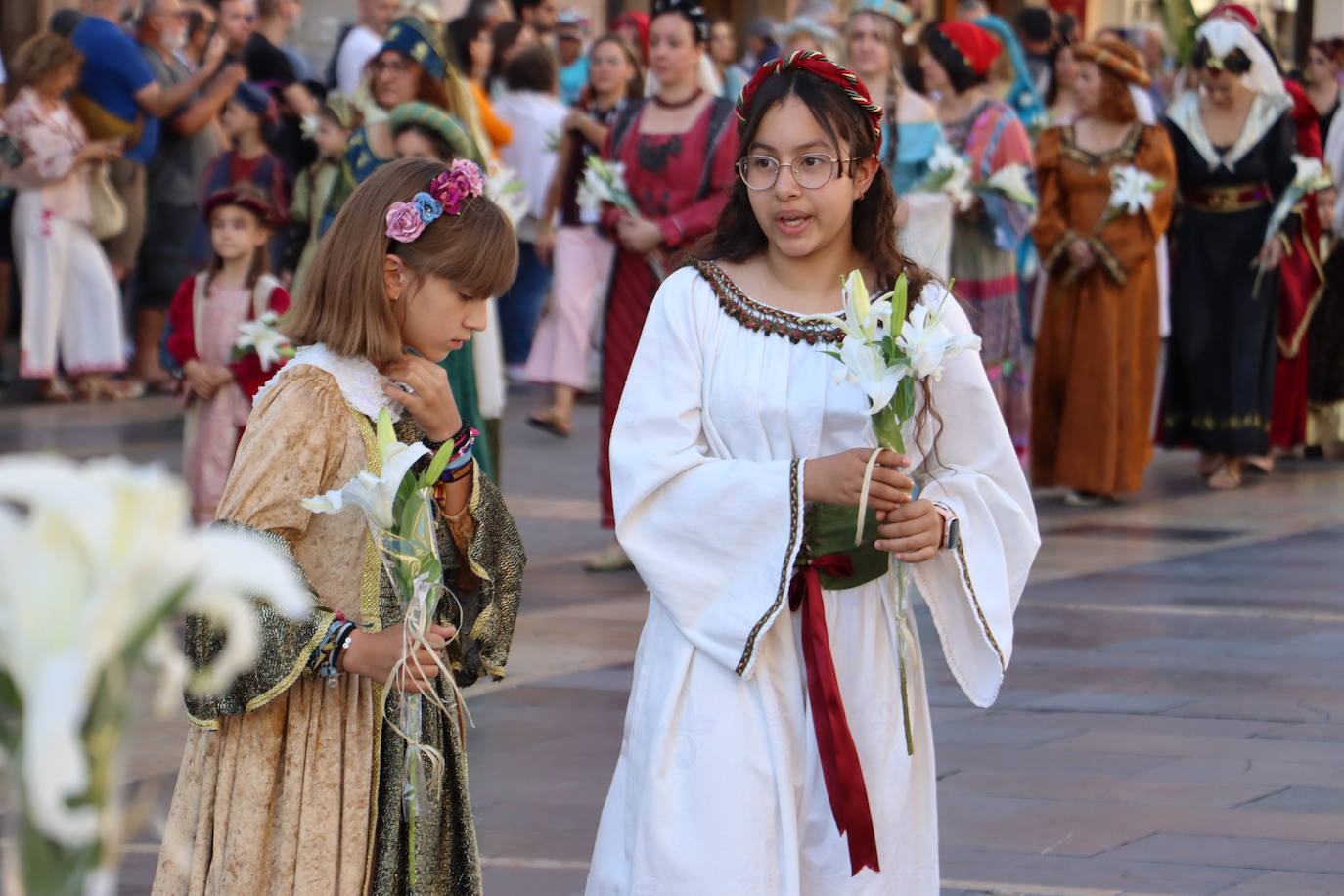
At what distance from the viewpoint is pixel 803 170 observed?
11.8 feet

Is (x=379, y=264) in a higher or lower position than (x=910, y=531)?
higher

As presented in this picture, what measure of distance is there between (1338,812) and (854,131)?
2.40 m

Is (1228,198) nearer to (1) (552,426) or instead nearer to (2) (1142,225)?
(2) (1142,225)

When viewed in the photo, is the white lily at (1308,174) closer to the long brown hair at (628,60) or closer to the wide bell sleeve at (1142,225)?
the wide bell sleeve at (1142,225)

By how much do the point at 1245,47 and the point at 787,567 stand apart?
24.5 feet

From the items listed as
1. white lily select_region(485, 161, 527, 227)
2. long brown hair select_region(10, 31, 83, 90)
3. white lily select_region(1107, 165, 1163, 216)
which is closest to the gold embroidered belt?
white lily select_region(1107, 165, 1163, 216)

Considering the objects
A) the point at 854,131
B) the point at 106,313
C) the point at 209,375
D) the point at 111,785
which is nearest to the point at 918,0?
the point at 106,313

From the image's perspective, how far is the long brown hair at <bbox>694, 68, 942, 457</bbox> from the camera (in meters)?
3.60

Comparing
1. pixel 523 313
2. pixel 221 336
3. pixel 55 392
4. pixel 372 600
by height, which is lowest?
pixel 55 392

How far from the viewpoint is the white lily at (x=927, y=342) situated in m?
3.27

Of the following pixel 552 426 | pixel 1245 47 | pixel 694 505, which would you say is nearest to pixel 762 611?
pixel 694 505

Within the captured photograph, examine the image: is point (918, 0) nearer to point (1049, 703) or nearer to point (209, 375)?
point (209, 375)

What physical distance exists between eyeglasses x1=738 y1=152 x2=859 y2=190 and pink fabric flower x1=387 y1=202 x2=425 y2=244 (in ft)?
1.84

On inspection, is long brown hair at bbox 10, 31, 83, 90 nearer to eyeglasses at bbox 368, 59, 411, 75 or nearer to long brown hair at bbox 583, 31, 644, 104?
long brown hair at bbox 583, 31, 644, 104
